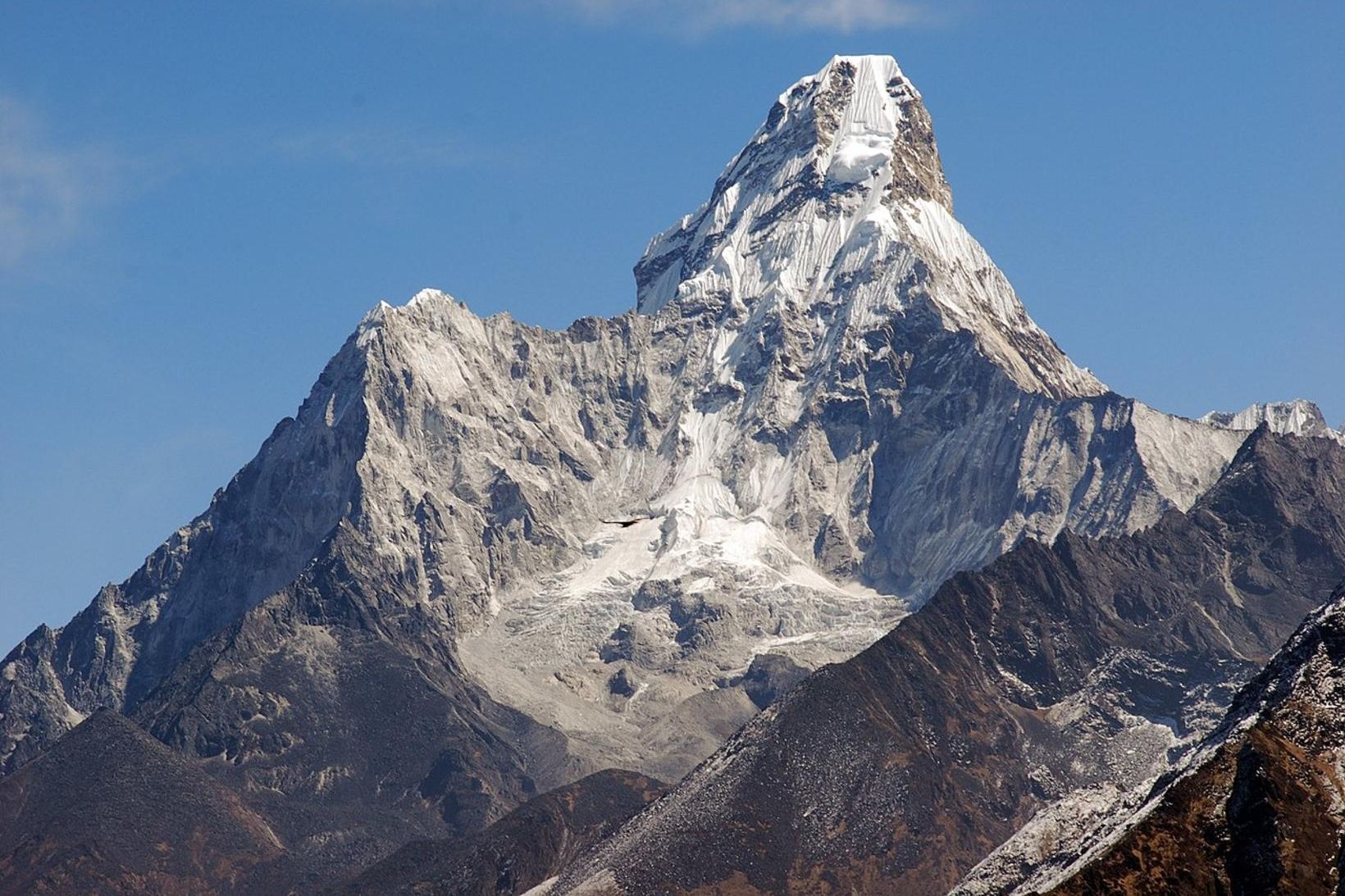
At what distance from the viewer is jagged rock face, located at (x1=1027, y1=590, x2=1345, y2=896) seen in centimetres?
17312

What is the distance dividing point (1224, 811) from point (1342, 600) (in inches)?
870

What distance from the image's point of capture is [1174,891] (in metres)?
175

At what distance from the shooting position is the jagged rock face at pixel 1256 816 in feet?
568

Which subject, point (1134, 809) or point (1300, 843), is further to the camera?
point (1134, 809)

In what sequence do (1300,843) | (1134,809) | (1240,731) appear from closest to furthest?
(1300,843), (1240,731), (1134,809)

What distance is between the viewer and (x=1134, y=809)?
19775cm

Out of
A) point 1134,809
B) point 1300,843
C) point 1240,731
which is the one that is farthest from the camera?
point 1134,809

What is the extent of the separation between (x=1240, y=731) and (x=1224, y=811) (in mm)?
8070

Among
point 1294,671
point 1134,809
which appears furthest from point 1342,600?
point 1134,809

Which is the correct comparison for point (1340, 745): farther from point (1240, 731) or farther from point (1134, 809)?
point (1134, 809)

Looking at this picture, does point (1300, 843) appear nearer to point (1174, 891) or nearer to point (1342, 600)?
point (1174, 891)

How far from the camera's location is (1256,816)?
176 m

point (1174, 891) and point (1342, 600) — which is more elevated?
point (1342, 600)

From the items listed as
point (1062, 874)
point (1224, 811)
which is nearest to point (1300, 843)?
point (1224, 811)
